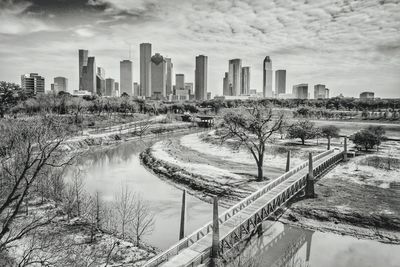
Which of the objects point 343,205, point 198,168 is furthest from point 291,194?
point 198,168

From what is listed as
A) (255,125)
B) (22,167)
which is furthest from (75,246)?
(255,125)

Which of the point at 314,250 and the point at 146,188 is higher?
the point at 146,188

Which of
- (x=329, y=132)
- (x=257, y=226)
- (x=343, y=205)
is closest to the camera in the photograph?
(x=257, y=226)

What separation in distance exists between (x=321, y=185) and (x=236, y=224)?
17.2 meters

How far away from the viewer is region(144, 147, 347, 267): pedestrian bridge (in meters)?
14.9

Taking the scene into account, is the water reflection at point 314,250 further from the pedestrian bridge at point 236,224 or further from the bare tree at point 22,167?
the bare tree at point 22,167

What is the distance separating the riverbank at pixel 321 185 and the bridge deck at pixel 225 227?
Result: 2.23 m

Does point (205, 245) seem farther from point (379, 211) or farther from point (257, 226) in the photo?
point (379, 211)

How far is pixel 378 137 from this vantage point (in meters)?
50.8

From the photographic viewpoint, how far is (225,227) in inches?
709

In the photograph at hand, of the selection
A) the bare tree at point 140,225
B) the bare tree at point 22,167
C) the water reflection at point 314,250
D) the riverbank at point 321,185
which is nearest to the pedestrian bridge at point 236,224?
the water reflection at point 314,250

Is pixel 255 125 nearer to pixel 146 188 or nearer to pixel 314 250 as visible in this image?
pixel 146 188

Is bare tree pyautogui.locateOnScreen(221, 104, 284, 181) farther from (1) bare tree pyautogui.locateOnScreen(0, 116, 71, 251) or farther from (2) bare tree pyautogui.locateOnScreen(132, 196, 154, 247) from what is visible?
(1) bare tree pyautogui.locateOnScreen(0, 116, 71, 251)

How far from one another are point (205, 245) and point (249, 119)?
18687 mm
